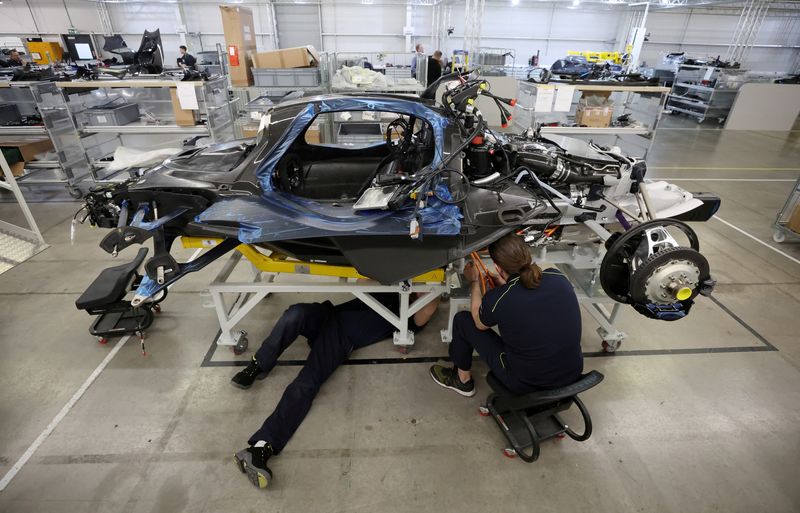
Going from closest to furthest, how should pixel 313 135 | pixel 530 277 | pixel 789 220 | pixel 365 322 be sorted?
pixel 530 277
pixel 365 322
pixel 789 220
pixel 313 135

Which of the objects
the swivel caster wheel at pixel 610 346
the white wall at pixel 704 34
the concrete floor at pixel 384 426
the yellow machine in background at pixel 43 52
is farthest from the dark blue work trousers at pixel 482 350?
the white wall at pixel 704 34

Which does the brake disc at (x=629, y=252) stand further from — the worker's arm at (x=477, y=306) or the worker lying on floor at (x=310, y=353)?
the worker lying on floor at (x=310, y=353)

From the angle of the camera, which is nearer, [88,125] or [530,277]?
[530,277]

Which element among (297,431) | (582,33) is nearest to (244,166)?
(297,431)

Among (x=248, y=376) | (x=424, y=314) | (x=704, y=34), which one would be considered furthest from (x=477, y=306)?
(x=704, y=34)

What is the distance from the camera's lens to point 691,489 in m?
2.29

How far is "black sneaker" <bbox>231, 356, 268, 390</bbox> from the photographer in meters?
2.87

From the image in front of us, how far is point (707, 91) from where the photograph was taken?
1109cm

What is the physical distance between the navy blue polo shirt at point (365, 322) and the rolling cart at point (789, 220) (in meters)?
4.88

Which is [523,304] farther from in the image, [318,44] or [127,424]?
[318,44]

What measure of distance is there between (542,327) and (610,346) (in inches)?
62.7

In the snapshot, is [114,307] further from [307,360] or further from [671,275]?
[671,275]

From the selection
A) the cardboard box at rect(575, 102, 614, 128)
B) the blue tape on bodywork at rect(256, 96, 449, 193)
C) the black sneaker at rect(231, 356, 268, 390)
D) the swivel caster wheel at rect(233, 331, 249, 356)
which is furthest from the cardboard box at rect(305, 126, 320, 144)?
the cardboard box at rect(575, 102, 614, 128)

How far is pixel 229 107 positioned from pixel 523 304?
5.74 metres
